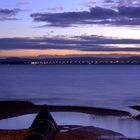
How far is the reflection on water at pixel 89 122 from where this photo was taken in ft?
107

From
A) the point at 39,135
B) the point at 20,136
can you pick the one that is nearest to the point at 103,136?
the point at 20,136

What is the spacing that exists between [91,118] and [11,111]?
9.57 meters

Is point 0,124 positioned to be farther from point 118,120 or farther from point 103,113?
point 103,113

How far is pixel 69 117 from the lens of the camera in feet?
134

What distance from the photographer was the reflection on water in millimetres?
32750

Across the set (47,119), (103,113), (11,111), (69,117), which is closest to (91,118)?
(69,117)

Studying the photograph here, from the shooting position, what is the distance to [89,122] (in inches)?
1481

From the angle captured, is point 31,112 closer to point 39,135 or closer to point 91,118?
point 91,118

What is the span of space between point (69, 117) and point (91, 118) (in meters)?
2.18

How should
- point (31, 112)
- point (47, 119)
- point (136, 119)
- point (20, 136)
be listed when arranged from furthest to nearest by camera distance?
point (31, 112), point (136, 119), point (20, 136), point (47, 119)

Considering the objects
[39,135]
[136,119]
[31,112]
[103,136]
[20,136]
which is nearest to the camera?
[39,135]

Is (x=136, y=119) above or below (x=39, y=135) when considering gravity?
below

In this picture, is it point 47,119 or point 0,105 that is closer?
point 47,119

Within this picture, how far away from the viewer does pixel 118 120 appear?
3988 cm
